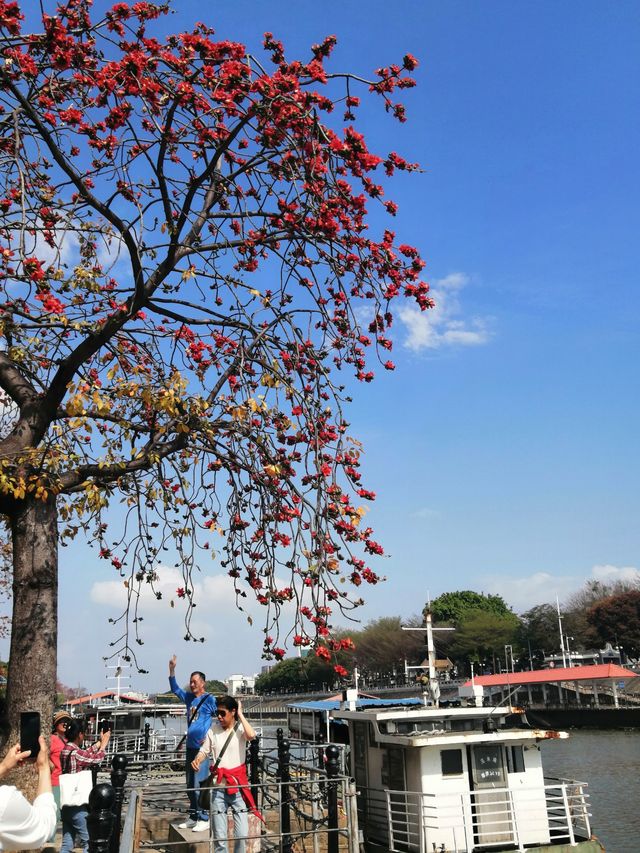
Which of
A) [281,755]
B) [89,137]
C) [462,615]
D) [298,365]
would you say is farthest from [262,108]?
[462,615]

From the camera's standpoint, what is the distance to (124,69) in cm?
868

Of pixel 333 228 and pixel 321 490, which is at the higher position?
pixel 333 228

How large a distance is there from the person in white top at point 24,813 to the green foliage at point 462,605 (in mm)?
97295

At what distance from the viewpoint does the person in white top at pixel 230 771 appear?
8438 mm

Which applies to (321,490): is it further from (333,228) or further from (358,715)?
(358,715)

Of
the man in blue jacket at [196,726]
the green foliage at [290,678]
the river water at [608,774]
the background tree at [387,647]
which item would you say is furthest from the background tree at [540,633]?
the man in blue jacket at [196,726]

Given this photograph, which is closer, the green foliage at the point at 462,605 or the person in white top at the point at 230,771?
the person in white top at the point at 230,771

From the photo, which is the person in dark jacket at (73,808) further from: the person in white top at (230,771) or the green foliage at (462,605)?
the green foliage at (462,605)

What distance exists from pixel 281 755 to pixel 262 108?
8.67m

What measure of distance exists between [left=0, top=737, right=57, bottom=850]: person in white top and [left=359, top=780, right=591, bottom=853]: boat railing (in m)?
10.7

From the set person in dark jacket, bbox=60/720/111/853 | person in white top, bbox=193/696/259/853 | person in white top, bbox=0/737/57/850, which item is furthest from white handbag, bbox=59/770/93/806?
person in white top, bbox=0/737/57/850

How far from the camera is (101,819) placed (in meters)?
5.15

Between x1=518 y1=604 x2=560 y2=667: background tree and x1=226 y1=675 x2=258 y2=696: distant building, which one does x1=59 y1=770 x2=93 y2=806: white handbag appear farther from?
x1=518 y1=604 x2=560 y2=667: background tree

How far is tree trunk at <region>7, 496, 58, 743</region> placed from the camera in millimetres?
9117
